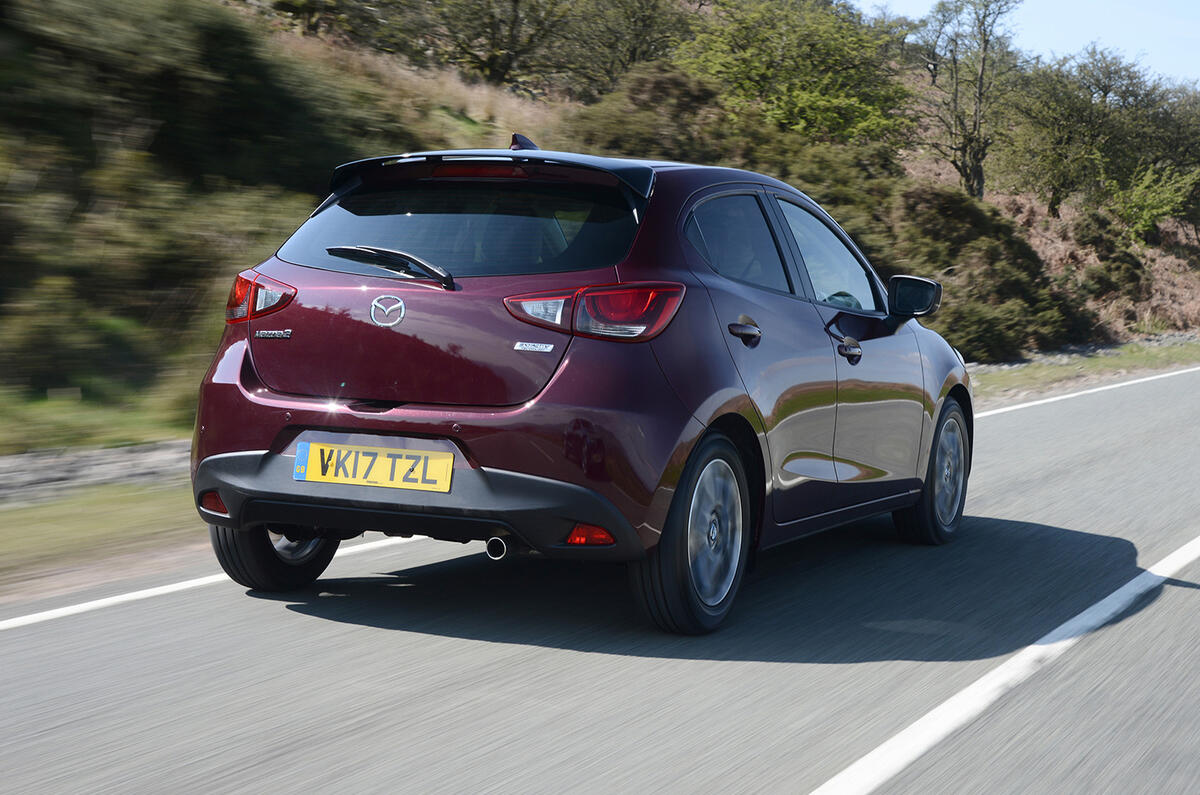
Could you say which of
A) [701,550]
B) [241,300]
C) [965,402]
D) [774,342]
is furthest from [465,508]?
[965,402]

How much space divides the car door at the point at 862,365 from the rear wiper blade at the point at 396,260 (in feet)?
5.94

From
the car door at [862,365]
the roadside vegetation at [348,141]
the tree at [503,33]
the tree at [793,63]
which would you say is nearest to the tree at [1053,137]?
the roadside vegetation at [348,141]

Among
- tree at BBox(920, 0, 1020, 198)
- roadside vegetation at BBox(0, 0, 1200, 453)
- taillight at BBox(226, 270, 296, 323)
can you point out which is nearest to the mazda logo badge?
taillight at BBox(226, 270, 296, 323)

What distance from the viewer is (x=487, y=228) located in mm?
4703

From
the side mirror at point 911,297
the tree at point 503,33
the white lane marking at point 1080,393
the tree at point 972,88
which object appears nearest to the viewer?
the side mirror at point 911,297

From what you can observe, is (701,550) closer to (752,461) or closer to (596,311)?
(752,461)

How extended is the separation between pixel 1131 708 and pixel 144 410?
25.6 ft

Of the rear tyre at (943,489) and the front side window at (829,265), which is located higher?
the front side window at (829,265)

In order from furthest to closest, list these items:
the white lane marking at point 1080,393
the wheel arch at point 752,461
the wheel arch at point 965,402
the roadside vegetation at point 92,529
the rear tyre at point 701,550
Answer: the white lane marking at point 1080,393
the wheel arch at point 965,402
the roadside vegetation at point 92,529
the wheel arch at point 752,461
the rear tyre at point 701,550

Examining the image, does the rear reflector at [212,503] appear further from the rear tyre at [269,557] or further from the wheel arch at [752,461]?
the wheel arch at [752,461]

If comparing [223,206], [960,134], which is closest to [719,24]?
[960,134]

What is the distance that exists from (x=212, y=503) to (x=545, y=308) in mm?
1422

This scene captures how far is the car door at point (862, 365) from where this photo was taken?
19.3 ft

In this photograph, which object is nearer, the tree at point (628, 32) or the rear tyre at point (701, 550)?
the rear tyre at point (701, 550)
